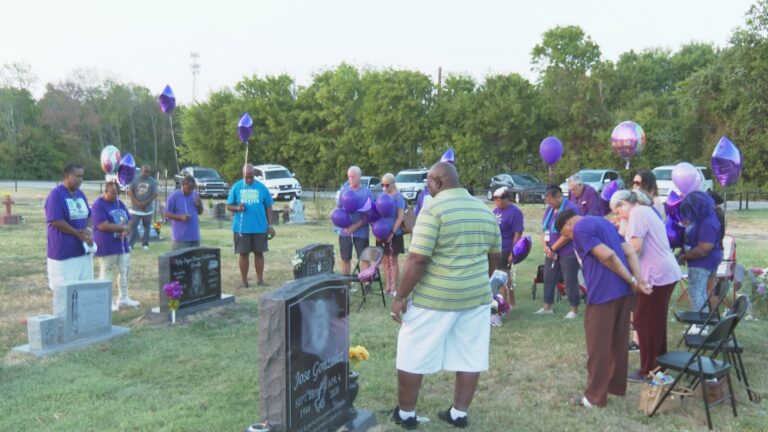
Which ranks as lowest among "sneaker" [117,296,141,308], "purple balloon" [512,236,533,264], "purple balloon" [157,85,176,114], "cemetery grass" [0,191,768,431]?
"cemetery grass" [0,191,768,431]

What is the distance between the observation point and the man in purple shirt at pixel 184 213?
26.6ft

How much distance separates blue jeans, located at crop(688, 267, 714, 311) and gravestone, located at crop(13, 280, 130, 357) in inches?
224

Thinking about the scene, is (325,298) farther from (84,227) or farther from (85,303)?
(84,227)

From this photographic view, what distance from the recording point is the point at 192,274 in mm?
7199

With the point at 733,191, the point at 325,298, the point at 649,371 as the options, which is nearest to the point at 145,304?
the point at 325,298

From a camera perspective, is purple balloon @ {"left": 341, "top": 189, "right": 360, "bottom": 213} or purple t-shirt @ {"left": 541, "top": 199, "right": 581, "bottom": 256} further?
purple balloon @ {"left": 341, "top": 189, "right": 360, "bottom": 213}

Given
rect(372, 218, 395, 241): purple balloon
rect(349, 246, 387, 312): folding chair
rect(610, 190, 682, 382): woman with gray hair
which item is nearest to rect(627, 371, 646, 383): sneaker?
rect(610, 190, 682, 382): woman with gray hair

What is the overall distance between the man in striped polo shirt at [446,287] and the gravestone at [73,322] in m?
3.66

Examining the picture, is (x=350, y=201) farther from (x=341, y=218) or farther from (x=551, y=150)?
(x=551, y=150)

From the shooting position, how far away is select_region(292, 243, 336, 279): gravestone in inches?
305

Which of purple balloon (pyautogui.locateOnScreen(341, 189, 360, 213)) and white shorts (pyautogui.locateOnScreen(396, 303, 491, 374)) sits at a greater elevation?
purple balloon (pyautogui.locateOnScreen(341, 189, 360, 213))

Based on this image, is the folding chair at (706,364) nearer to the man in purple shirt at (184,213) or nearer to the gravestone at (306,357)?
the gravestone at (306,357)

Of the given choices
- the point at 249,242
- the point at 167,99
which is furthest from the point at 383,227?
the point at 167,99

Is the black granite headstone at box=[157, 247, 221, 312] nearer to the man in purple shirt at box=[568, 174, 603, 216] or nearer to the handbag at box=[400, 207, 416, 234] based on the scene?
the handbag at box=[400, 207, 416, 234]
